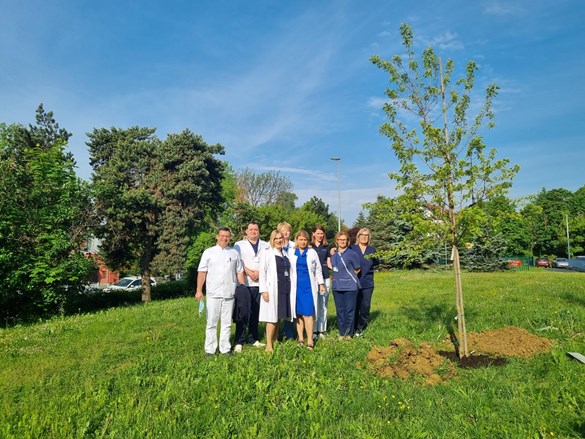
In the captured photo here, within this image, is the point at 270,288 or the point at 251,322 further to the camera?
the point at 251,322

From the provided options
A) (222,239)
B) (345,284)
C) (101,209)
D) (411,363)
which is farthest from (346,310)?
(101,209)

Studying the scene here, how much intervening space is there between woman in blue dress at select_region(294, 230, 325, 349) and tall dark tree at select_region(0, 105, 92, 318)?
30.4ft

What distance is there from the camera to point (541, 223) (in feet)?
196

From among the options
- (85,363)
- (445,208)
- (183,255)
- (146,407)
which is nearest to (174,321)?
(85,363)

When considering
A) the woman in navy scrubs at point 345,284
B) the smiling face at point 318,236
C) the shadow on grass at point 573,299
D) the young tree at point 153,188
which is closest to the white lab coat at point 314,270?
the woman in navy scrubs at point 345,284

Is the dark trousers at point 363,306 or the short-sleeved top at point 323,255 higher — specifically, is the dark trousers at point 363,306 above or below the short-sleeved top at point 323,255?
below

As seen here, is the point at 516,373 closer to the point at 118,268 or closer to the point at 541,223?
the point at 118,268

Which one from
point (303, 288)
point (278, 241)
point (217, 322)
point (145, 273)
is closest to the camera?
point (217, 322)

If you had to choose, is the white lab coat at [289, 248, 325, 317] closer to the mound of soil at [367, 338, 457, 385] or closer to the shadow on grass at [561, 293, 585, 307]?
the mound of soil at [367, 338, 457, 385]

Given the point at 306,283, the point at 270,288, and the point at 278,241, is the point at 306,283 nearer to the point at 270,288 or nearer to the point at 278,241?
the point at 270,288

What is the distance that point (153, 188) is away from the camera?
22.5 metres

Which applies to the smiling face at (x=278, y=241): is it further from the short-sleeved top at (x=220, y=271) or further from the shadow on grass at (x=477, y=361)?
the shadow on grass at (x=477, y=361)

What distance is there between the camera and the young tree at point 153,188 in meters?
21.0

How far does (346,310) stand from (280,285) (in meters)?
1.49
